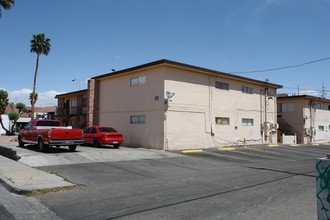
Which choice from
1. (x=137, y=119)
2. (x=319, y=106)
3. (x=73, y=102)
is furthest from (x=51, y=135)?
(x=319, y=106)

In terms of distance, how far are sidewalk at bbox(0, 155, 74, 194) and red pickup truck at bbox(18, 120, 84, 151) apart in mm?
4448

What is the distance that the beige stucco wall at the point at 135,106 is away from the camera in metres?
20.2

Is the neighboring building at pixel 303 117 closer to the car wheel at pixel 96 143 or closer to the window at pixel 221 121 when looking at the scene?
the window at pixel 221 121

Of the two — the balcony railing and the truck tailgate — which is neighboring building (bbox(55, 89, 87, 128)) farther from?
the truck tailgate

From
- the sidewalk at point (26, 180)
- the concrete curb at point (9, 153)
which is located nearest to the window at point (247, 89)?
the concrete curb at point (9, 153)

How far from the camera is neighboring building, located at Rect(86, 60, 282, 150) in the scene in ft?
66.2

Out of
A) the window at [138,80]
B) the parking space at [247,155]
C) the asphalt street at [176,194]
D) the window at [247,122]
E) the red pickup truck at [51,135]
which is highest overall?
the window at [138,80]

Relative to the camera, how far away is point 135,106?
73.2 feet

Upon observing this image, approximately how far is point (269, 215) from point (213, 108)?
17646 millimetres

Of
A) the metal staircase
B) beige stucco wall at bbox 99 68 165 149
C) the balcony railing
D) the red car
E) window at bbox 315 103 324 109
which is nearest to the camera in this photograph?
the red car

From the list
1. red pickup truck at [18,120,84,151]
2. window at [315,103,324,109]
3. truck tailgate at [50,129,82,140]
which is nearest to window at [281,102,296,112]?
window at [315,103,324,109]

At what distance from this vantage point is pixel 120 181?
30.2ft

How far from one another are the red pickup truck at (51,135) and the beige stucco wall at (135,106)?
5.65 meters

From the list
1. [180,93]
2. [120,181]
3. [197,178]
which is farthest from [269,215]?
[180,93]
